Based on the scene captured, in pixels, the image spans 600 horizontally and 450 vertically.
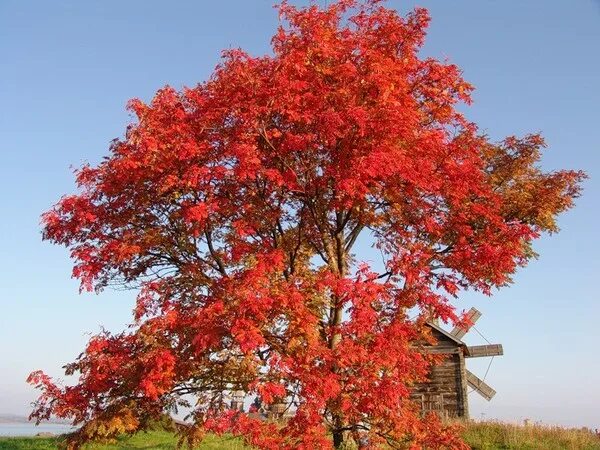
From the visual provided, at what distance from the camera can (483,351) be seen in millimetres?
34562

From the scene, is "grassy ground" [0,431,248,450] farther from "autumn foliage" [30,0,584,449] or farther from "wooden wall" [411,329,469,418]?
"wooden wall" [411,329,469,418]

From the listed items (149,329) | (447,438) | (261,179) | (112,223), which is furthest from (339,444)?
(112,223)

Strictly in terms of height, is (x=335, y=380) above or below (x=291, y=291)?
below

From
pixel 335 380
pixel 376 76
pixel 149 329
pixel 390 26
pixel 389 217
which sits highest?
pixel 390 26

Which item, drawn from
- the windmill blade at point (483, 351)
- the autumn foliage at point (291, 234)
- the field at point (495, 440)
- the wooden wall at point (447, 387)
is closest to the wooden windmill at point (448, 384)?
the wooden wall at point (447, 387)

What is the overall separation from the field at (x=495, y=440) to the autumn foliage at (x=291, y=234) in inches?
406

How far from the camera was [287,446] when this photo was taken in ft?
34.8

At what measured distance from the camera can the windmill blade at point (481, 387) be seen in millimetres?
34250

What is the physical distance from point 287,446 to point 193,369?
8.09 feet

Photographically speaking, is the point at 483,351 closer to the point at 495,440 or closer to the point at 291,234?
the point at 495,440

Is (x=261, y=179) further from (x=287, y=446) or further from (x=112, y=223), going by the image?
(x=287, y=446)

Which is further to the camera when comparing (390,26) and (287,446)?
(390,26)

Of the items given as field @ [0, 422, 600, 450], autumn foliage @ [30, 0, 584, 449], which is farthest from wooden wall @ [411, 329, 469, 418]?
autumn foliage @ [30, 0, 584, 449]

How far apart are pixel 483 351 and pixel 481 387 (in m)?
2.03
